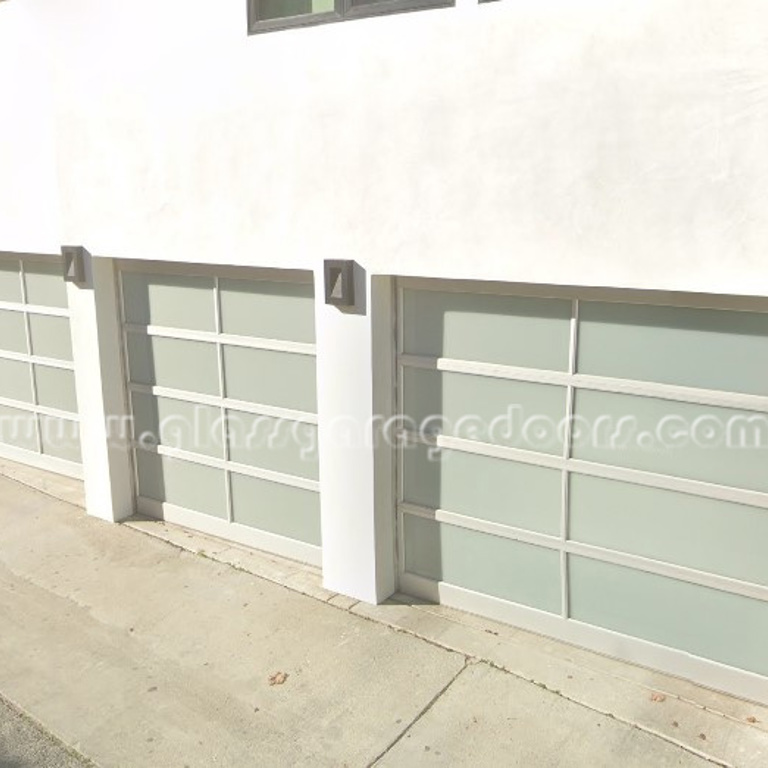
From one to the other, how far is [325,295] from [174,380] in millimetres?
2202

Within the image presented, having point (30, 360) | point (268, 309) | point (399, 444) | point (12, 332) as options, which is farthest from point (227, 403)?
point (12, 332)

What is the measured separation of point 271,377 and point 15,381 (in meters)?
3.97

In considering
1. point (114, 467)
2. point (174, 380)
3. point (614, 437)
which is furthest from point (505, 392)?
point (114, 467)

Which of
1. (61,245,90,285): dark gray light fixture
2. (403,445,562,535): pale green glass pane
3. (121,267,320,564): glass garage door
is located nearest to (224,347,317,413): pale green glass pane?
(121,267,320,564): glass garage door

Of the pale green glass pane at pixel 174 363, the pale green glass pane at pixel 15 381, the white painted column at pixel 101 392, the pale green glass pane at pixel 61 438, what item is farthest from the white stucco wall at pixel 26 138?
the pale green glass pane at pixel 61 438

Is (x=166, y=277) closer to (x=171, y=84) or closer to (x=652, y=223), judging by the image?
(x=171, y=84)

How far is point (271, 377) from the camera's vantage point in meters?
6.47

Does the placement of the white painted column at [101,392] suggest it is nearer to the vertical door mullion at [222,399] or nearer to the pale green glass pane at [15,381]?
the vertical door mullion at [222,399]

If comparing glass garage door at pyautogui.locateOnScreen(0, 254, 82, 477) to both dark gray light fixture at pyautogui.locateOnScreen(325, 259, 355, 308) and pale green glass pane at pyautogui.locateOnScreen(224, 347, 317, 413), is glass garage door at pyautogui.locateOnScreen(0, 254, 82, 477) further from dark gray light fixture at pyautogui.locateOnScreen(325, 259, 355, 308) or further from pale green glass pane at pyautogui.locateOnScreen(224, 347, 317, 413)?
dark gray light fixture at pyautogui.locateOnScreen(325, 259, 355, 308)

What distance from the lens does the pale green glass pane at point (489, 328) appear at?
506 cm

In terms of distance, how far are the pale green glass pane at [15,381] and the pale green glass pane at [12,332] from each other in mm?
169

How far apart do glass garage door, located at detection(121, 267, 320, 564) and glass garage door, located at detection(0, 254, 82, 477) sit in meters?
1.23

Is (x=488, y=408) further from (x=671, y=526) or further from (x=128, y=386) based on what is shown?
(x=128, y=386)

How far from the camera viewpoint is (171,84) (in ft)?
20.0
